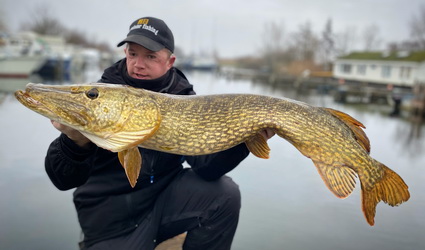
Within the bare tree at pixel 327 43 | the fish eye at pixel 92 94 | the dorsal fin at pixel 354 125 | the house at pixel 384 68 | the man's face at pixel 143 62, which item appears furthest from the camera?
the bare tree at pixel 327 43

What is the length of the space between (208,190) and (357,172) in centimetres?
115

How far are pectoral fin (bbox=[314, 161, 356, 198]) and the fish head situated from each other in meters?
1.10

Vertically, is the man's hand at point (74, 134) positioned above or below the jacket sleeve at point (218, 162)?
above

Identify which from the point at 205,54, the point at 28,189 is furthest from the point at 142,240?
the point at 205,54

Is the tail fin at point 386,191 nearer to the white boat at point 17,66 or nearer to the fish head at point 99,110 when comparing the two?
the fish head at point 99,110

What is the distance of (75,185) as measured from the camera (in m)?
2.29

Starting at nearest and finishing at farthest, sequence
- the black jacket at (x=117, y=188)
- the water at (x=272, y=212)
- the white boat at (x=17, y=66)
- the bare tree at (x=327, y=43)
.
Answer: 1. the black jacket at (x=117, y=188)
2. the water at (x=272, y=212)
3. the white boat at (x=17, y=66)
4. the bare tree at (x=327, y=43)

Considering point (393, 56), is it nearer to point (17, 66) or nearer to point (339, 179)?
point (17, 66)

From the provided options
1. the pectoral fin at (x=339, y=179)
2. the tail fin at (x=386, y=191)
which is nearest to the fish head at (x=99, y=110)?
the pectoral fin at (x=339, y=179)

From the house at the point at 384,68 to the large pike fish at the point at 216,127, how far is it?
81.7 ft

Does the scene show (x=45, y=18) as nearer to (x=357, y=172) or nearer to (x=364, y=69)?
(x=364, y=69)

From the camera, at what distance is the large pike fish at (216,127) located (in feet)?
6.11

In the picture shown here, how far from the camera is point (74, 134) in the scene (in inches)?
79.3

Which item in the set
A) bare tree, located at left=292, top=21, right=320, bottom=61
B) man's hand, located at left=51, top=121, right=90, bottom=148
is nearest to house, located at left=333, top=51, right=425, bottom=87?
bare tree, located at left=292, top=21, right=320, bottom=61
